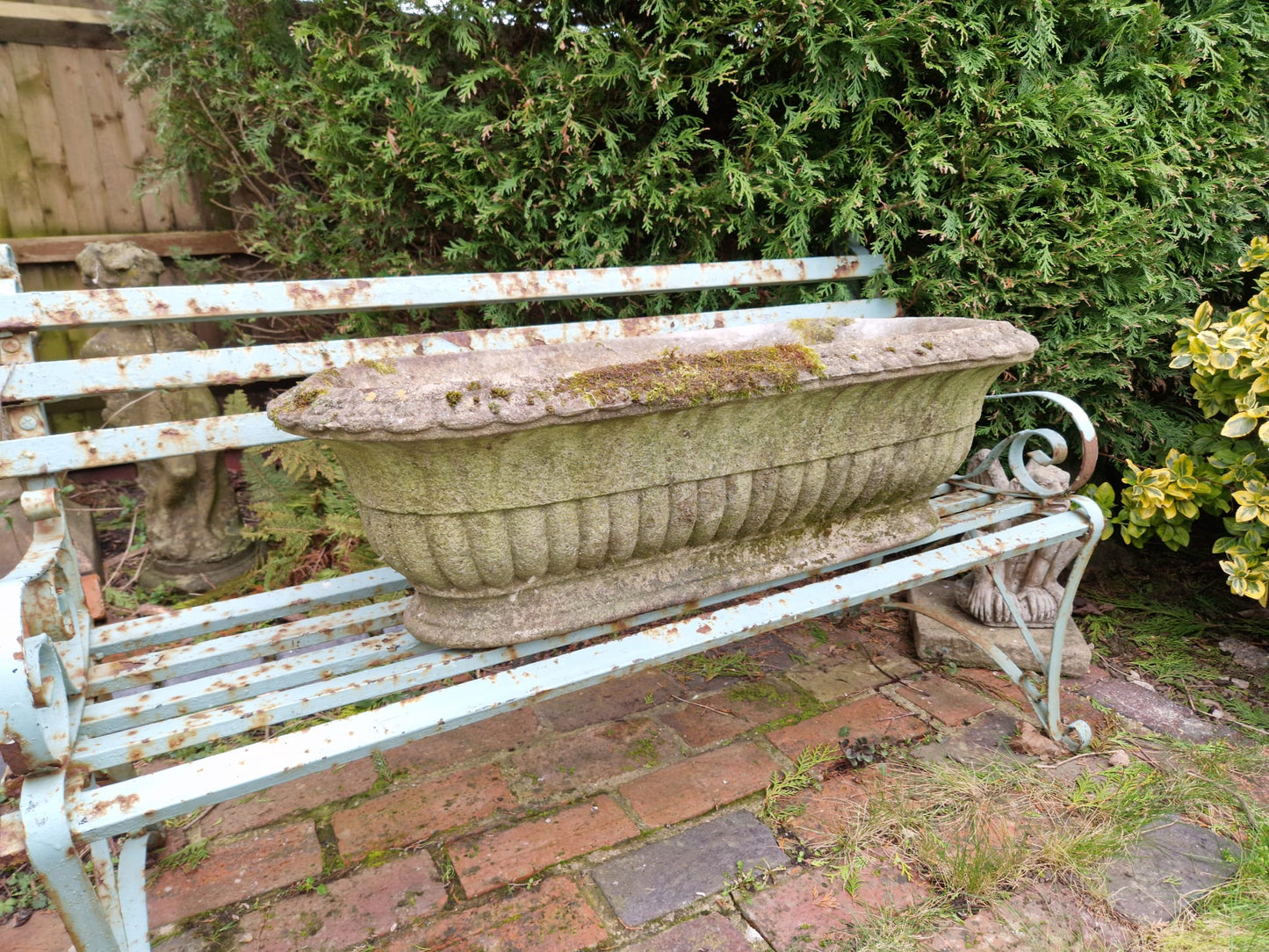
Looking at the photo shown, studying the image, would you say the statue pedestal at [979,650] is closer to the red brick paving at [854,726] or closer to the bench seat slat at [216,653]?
the red brick paving at [854,726]

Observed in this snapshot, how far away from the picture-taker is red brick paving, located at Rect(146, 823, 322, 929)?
1620 mm

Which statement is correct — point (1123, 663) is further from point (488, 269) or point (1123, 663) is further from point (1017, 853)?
point (488, 269)

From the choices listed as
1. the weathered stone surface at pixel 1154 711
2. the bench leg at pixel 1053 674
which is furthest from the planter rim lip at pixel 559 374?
the weathered stone surface at pixel 1154 711

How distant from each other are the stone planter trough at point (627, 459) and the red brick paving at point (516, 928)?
0.59m

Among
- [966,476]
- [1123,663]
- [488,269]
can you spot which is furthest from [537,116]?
[1123,663]

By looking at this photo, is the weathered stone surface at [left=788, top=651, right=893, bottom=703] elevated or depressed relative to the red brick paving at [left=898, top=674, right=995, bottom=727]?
depressed

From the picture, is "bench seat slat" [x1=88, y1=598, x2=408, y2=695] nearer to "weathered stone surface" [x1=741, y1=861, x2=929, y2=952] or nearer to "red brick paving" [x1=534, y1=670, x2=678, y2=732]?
"red brick paving" [x1=534, y1=670, x2=678, y2=732]

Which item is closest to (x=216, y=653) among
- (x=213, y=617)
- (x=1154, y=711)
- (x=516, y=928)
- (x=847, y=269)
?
(x=213, y=617)

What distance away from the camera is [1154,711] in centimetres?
235

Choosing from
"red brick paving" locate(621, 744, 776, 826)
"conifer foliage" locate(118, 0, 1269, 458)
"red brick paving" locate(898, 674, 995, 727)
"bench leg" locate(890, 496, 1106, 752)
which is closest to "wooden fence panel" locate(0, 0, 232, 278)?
"conifer foliage" locate(118, 0, 1269, 458)

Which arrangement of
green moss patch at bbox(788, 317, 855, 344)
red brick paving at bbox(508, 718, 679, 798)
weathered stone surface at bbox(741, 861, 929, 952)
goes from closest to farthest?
weathered stone surface at bbox(741, 861, 929, 952) → red brick paving at bbox(508, 718, 679, 798) → green moss patch at bbox(788, 317, 855, 344)

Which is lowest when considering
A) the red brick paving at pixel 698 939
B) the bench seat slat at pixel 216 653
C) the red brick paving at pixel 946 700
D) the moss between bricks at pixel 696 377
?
the red brick paving at pixel 946 700

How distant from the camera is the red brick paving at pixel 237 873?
5.32 ft

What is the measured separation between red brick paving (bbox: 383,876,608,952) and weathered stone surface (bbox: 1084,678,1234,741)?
1.80m
